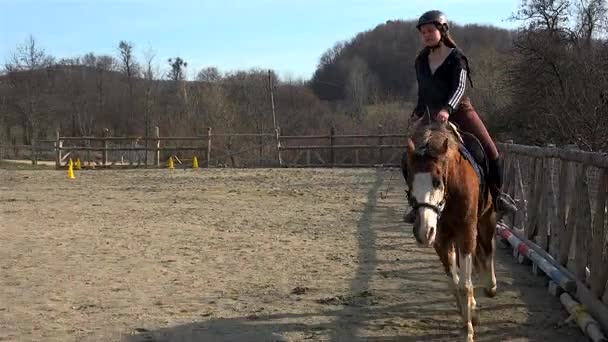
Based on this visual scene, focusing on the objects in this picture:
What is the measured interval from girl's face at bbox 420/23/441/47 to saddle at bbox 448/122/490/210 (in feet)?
2.38

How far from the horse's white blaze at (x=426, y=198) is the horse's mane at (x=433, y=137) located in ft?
0.65

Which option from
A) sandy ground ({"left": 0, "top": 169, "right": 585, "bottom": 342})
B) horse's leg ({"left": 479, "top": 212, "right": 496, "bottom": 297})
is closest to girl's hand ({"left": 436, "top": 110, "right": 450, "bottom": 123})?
horse's leg ({"left": 479, "top": 212, "right": 496, "bottom": 297})

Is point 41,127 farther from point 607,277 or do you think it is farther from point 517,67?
point 607,277

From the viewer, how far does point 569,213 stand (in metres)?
6.00

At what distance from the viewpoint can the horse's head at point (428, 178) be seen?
12.8 feet

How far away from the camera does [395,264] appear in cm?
776

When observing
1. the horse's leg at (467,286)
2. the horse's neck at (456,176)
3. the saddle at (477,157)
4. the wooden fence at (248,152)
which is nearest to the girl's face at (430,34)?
the saddle at (477,157)

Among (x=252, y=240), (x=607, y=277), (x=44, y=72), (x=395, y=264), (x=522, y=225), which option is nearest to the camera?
(x=607, y=277)

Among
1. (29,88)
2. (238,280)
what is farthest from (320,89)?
(238,280)

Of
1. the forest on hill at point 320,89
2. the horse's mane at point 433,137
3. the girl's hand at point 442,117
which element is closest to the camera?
the horse's mane at point 433,137

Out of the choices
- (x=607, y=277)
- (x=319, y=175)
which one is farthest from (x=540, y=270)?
(x=319, y=175)

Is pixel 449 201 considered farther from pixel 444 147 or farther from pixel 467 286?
pixel 467 286

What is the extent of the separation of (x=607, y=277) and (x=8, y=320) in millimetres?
5035

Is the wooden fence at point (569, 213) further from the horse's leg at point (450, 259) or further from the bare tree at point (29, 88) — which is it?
the bare tree at point (29, 88)
